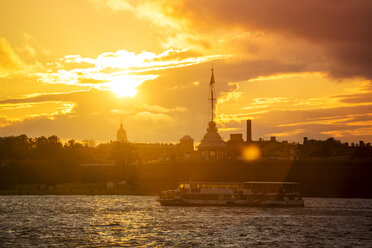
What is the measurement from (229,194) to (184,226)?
29933 millimetres

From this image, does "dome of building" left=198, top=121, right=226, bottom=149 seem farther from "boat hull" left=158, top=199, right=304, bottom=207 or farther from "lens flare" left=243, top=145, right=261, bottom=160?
"boat hull" left=158, top=199, right=304, bottom=207

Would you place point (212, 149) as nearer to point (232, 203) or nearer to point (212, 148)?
point (212, 148)

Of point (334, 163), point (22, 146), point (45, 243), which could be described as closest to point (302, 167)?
point (334, 163)

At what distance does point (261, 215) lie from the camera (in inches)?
3248

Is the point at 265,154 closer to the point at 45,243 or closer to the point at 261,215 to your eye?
the point at 261,215

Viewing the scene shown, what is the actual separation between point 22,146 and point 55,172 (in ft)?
152

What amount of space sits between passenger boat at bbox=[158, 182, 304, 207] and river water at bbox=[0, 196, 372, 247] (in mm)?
3148

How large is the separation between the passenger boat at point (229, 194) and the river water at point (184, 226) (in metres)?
3.15

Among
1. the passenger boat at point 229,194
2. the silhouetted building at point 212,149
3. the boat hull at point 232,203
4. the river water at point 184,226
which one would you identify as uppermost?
the silhouetted building at point 212,149

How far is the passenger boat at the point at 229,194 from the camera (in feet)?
316

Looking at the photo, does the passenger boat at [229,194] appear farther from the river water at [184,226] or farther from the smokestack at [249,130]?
the smokestack at [249,130]

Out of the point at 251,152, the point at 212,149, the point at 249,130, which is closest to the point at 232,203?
the point at 212,149

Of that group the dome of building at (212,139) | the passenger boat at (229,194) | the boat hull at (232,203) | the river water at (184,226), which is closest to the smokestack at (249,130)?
the dome of building at (212,139)

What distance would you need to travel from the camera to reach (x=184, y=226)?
2719 inches
